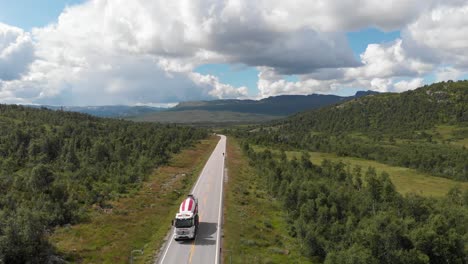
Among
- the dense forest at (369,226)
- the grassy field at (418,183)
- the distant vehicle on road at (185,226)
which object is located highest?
the distant vehicle on road at (185,226)

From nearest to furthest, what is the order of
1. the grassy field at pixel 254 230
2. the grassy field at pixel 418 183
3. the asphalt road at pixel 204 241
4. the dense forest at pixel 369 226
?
the asphalt road at pixel 204 241 < the grassy field at pixel 254 230 < the dense forest at pixel 369 226 < the grassy field at pixel 418 183

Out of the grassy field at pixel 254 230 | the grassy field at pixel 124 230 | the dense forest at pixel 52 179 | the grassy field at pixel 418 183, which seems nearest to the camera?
the dense forest at pixel 52 179

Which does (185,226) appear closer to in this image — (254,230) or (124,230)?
(124,230)

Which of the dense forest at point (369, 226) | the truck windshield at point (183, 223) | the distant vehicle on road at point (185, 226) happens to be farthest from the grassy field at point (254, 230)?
the truck windshield at point (183, 223)

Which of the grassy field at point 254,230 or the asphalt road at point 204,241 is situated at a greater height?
the asphalt road at point 204,241

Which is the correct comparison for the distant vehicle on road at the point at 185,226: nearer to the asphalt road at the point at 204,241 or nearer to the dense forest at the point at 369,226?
the asphalt road at the point at 204,241

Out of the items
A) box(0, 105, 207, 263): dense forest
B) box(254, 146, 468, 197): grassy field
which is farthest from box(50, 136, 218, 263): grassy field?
box(254, 146, 468, 197): grassy field

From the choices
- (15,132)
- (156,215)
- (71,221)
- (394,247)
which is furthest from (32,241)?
(15,132)

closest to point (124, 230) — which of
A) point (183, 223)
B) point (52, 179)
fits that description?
point (183, 223)

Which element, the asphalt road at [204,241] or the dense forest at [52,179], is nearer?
the dense forest at [52,179]
